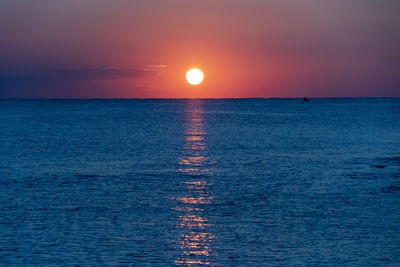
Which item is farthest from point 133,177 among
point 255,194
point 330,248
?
point 330,248

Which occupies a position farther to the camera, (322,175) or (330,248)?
(322,175)

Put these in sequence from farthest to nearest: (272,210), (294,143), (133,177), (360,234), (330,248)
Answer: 1. (294,143)
2. (133,177)
3. (272,210)
4. (360,234)
5. (330,248)

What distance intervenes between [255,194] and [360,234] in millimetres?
9435

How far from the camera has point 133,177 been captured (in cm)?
3800

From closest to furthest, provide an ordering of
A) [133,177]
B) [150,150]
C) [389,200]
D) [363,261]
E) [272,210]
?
[363,261], [272,210], [389,200], [133,177], [150,150]

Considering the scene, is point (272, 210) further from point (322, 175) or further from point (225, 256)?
point (322, 175)

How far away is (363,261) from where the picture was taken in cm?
1927

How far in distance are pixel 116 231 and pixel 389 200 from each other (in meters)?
16.0

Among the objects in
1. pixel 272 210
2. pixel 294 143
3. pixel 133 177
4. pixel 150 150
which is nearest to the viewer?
pixel 272 210

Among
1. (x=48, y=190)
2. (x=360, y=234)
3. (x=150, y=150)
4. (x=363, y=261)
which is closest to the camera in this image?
(x=363, y=261)

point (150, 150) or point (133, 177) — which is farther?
point (150, 150)

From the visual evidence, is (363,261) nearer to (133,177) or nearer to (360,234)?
(360,234)

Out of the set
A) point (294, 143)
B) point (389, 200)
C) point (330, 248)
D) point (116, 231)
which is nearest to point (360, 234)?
point (330, 248)

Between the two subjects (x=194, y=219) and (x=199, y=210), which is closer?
(x=194, y=219)
